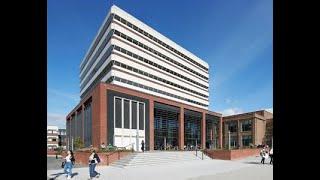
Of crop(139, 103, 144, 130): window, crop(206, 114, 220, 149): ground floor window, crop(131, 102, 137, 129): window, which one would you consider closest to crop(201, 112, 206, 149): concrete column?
crop(206, 114, 220, 149): ground floor window

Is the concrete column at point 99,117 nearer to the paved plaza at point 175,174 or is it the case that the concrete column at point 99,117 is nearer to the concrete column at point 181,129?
the paved plaza at point 175,174

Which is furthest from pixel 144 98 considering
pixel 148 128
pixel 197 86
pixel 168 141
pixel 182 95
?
pixel 197 86

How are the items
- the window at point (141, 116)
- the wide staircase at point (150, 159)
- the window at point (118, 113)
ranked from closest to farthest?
the wide staircase at point (150, 159) < the window at point (118, 113) < the window at point (141, 116)

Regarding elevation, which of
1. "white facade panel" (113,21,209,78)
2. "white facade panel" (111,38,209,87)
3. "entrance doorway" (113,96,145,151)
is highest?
"white facade panel" (113,21,209,78)

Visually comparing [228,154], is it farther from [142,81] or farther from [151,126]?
[142,81]

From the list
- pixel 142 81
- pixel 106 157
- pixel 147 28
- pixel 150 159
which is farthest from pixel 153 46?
pixel 106 157

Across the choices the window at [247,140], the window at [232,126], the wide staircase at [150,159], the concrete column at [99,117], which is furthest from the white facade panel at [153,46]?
the wide staircase at [150,159]

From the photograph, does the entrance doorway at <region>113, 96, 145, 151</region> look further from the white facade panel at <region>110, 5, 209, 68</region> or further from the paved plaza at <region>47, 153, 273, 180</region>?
the white facade panel at <region>110, 5, 209, 68</region>

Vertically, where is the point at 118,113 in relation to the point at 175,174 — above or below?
above

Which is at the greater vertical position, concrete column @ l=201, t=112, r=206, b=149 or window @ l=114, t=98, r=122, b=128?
window @ l=114, t=98, r=122, b=128
